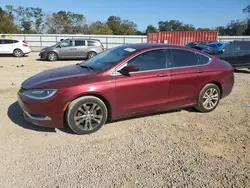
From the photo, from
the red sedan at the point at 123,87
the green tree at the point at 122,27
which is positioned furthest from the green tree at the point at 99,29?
the red sedan at the point at 123,87

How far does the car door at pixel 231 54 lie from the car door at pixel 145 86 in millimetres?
6692

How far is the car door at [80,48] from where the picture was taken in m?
14.9

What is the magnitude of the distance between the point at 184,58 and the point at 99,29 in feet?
189

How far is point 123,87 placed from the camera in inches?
149

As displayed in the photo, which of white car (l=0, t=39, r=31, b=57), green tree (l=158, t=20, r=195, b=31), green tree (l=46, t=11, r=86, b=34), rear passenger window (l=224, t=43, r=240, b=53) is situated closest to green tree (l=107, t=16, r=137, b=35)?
green tree (l=46, t=11, r=86, b=34)

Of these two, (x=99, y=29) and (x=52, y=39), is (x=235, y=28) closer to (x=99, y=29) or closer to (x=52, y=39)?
(x=99, y=29)

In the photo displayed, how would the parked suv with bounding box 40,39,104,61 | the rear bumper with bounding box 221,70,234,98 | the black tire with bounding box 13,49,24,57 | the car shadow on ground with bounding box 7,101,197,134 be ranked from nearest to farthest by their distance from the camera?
the car shadow on ground with bounding box 7,101,197,134 → the rear bumper with bounding box 221,70,234,98 → the parked suv with bounding box 40,39,104,61 → the black tire with bounding box 13,49,24,57

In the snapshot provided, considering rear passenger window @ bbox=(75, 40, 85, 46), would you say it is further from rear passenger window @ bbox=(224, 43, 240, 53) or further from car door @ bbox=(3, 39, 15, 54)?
rear passenger window @ bbox=(224, 43, 240, 53)

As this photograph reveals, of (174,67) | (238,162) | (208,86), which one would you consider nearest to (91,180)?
(238,162)

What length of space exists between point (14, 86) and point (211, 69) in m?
5.94

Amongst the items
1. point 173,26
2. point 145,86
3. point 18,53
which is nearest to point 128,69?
point 145,86

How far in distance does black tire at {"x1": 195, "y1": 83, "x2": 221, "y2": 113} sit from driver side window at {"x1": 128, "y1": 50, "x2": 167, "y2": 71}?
1.18m

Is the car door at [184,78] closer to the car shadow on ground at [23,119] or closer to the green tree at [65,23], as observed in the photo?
the car shadow on ground at [23,119]

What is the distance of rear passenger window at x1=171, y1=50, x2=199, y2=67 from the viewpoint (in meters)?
4.34
